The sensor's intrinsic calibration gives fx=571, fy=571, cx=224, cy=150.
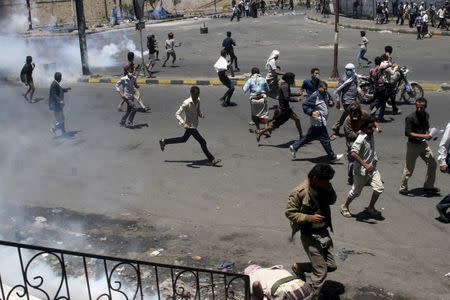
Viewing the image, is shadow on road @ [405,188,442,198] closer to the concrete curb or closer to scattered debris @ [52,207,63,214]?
scattered debris @ [52,207,63,214]

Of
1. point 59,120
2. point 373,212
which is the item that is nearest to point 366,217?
point 373,212

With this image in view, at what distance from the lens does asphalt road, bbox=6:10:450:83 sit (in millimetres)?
20859

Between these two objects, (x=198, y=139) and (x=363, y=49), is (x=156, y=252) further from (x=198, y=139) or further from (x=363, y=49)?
(x=363, y=49)

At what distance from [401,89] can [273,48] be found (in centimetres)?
1334

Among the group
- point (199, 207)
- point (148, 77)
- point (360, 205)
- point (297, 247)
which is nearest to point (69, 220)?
point (199, 207)

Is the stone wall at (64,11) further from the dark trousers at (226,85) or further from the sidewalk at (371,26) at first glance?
the dark trousers at (226,85)

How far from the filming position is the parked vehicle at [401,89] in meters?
13.7

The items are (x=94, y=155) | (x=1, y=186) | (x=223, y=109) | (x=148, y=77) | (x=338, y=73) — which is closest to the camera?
(x=1, y=186)

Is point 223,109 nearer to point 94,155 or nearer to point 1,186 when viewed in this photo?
point 94,155

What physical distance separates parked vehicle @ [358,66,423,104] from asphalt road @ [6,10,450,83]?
313 centimetres

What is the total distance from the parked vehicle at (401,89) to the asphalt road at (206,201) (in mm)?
653

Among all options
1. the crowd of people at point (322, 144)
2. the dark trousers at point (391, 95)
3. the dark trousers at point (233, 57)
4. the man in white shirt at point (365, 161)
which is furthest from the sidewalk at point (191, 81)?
the man in white shirt at point (365, 161)

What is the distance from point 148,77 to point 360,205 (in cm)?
1320

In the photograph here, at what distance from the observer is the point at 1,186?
9914mm
